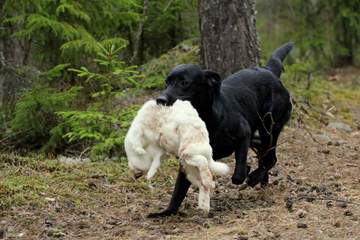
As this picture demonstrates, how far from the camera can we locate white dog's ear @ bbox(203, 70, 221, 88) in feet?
19.3

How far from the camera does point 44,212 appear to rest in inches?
231

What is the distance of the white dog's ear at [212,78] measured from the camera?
590 cm

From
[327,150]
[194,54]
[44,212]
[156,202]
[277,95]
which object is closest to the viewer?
[44,212]

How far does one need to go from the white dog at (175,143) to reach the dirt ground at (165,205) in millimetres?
458

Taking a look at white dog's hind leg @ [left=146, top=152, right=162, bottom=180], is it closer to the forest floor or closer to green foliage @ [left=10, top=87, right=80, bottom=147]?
the forest floor

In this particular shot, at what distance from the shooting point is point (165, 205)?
639 cm

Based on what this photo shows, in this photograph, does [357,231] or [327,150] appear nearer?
→ [357,231]

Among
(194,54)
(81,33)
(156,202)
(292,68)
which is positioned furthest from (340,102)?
(156,202)

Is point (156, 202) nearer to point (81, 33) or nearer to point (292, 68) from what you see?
point (81, 33)

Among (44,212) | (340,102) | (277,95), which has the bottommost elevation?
(340,102)

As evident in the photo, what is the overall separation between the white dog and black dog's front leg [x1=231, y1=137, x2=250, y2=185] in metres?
0.83

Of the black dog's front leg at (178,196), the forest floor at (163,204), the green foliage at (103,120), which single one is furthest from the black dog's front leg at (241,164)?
the green foliage at (103,120)

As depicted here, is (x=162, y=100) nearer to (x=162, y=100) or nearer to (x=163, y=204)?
(x=162, y=100)

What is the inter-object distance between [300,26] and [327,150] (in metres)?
9.49
